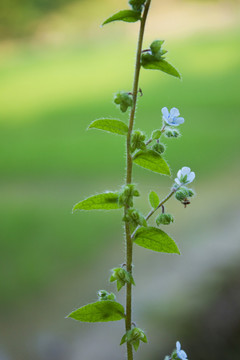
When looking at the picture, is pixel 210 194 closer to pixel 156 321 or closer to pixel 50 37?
pixel 156 321

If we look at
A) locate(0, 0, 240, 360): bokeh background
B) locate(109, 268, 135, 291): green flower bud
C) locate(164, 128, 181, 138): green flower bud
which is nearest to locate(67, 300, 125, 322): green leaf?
locate(109, 268, 135, 291): green flower bud

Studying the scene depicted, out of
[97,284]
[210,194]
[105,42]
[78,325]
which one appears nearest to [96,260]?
[97,284]

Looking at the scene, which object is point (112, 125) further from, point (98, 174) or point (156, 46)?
point (98, 174)

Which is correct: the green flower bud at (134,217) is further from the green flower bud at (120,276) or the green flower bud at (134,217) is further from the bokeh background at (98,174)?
the bokeh background at (98,174)

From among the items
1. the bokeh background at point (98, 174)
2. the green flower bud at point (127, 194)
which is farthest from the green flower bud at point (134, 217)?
the bokeh background at point (98, 174)

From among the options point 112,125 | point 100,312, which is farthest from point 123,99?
point 100,312
